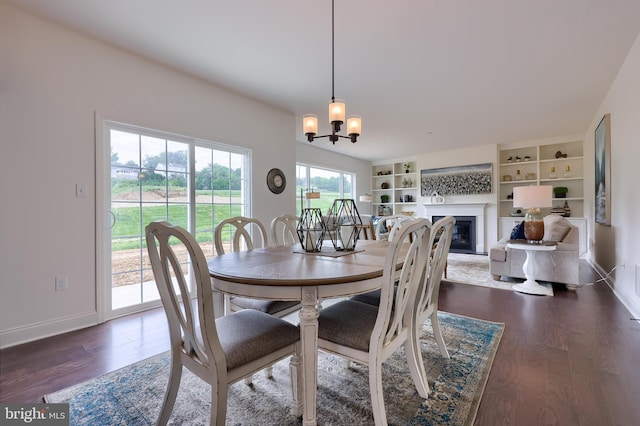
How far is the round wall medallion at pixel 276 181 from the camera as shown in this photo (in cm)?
431

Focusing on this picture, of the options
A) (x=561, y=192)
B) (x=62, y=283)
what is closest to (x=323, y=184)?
(x=561, y=192)

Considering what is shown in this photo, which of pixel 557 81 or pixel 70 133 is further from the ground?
pixel 557 81

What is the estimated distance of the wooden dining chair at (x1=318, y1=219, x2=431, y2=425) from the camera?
1.27m

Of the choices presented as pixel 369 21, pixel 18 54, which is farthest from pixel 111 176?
pixel 369 21

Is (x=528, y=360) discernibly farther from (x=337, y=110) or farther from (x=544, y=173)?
(x=544, y=173)

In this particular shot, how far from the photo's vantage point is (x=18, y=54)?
231cm

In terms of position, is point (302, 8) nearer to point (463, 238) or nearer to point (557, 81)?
point (557, 81)

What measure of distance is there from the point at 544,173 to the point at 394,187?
3508 mm

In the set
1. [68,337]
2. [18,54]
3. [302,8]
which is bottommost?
[68,337]

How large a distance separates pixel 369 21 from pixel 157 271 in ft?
7.94

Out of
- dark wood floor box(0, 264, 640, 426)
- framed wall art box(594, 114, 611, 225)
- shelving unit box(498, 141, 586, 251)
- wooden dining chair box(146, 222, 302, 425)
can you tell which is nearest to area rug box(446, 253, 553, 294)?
dark wood floor box(0, 264, 640, 426)

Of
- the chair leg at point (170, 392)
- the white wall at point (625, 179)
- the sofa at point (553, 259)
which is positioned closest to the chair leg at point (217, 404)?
the chair leg at point (170, 392)

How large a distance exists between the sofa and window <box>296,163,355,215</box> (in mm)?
3183

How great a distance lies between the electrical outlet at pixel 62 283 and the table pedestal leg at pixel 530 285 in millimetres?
4745
